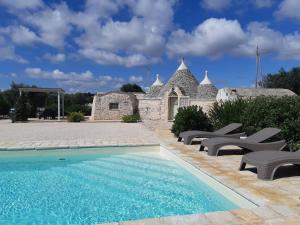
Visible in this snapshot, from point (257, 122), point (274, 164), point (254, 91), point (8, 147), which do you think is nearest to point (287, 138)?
point (257, 122)

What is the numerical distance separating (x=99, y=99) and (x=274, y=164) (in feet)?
86.8

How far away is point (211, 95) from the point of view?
108ft

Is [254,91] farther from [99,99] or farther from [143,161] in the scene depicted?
[143,161]

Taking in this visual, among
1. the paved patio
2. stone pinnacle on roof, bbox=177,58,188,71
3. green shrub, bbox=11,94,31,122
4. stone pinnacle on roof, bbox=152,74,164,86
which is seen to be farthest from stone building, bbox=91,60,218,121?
A: the paved patio

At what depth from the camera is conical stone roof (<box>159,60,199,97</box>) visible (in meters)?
33.0

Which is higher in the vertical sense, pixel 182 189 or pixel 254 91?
pixel 254 91

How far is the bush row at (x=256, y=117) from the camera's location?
32.1ft

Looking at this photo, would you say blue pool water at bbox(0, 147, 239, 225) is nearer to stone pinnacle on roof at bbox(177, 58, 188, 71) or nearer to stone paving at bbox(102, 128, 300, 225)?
stone paving at bbox(102, 128, 300, 225)

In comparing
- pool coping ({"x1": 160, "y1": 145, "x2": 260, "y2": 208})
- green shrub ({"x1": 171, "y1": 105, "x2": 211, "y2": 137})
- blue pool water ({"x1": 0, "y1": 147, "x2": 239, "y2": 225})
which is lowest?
blue pool water ({"x1": 0, "y1": 147, "x2": 239, "y2": 225})

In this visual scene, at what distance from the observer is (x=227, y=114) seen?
47.0 feet

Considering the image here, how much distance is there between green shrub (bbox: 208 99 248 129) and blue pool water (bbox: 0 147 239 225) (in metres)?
4.68

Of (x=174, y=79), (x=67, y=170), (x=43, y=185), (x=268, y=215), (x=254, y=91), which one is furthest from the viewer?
(x=174, y=79)

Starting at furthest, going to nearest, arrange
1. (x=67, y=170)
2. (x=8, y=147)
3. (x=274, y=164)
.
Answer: (x=8, y=147) < (x=67, y=170) < (x=274, y=164)

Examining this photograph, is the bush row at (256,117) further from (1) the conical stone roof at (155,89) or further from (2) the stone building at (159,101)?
(1) the conical stone roof at (155,89)
